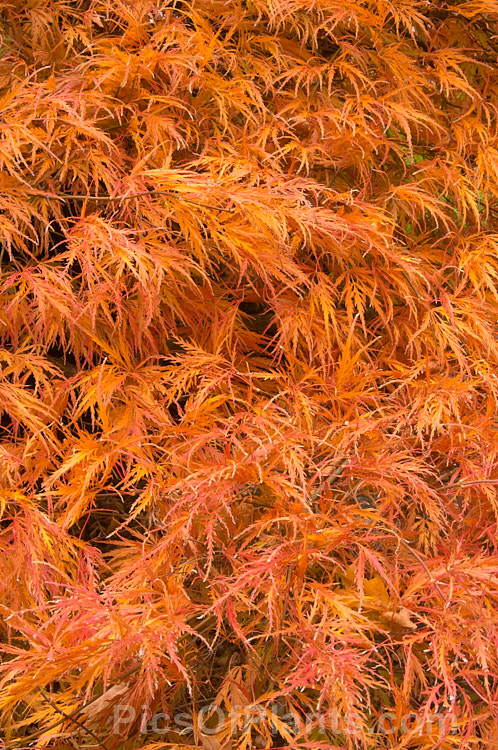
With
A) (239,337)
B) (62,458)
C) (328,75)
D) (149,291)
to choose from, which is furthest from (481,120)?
(62,458)

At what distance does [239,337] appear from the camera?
1.09 m

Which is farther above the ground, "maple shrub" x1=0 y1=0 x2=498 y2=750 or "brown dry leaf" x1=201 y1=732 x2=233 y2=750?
"maple shrub" x1=0 y1=0 x2=498 y2=750

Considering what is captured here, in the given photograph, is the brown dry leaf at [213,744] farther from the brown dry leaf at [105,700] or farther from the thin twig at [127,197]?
the thin twig at [127,197]

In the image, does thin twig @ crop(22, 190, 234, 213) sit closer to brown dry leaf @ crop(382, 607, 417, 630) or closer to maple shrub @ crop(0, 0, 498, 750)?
maple shrub @ crop(0, 0, 498, 750)

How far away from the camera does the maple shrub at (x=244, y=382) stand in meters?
0.88

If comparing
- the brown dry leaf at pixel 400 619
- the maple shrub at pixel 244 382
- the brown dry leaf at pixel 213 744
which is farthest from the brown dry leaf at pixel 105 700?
the brown dry leaf at pixel 400 619

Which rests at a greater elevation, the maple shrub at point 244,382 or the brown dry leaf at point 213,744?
the maple shrub at point 244,382

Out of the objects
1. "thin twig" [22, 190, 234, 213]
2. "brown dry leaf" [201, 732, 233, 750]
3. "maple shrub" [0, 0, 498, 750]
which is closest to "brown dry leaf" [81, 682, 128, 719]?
"maple shrub" [0, 0, 498, 750]

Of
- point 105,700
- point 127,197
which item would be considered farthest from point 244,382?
point 105,700

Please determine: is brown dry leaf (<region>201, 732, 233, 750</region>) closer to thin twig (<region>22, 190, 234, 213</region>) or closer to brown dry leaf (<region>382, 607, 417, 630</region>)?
brown dry leaf (<region>382, 607, 417, 630</region>)

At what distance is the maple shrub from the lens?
876mm

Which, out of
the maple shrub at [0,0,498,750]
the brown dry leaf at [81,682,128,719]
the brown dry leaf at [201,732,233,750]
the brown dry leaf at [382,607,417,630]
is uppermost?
the maple shrub at [0,0,498,750]

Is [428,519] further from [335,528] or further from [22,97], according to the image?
[22,97]

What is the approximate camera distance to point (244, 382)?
1.08m
